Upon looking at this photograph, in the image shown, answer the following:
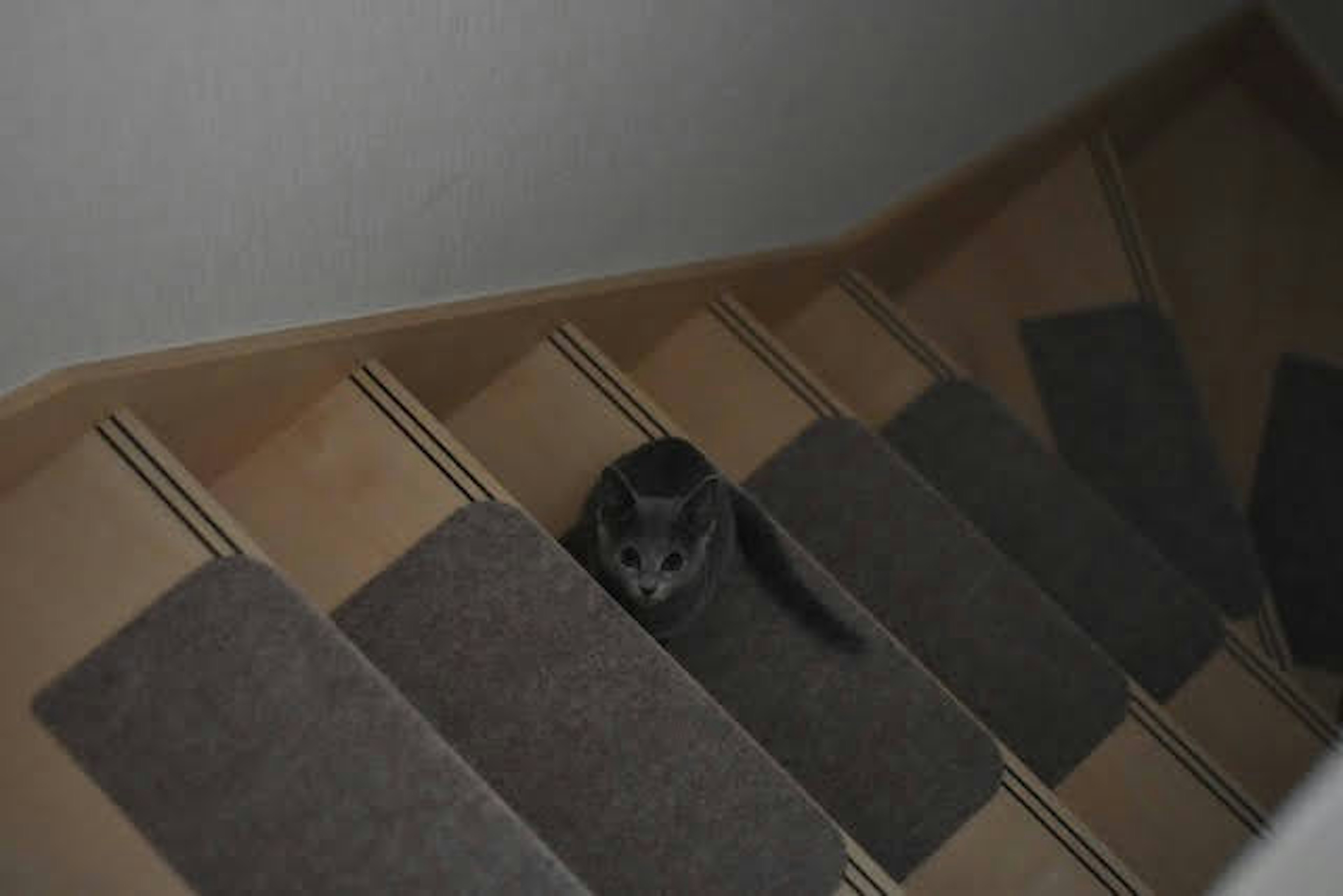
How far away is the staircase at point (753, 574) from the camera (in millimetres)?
1747

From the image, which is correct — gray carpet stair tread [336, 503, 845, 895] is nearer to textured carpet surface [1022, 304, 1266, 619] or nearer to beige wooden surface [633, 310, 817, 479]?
beige wooden surface [633, 310, 817, 479]

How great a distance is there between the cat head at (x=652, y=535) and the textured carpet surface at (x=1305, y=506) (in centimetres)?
148

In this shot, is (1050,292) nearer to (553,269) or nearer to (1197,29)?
(1197,29)

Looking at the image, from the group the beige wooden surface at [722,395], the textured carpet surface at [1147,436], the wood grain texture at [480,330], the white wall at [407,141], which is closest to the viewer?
the white wall at [407,141]

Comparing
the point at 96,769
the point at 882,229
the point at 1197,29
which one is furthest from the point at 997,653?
the point at 1197,29

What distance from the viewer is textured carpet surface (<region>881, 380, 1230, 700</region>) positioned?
114 inches

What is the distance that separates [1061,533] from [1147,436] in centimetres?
46

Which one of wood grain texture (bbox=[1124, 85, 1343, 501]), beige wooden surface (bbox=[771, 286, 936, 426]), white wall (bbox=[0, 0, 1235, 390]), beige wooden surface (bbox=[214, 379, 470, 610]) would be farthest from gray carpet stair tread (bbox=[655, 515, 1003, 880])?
wood grain texture (bbox=[1124, 85, 1343, 501])

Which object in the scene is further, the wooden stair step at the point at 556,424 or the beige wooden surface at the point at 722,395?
the beige wooden surface at the point at 722,395

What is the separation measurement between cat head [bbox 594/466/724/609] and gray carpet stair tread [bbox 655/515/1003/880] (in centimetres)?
12

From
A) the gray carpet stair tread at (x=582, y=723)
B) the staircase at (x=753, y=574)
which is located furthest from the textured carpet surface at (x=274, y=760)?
the gray carpet stair tread at (x=582, y=723)

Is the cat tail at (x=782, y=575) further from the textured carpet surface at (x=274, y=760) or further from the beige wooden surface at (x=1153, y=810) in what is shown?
the textured carpet surface at (x=274, y=760)

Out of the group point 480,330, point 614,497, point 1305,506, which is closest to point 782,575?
point 614,497

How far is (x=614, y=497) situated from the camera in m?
2.28
